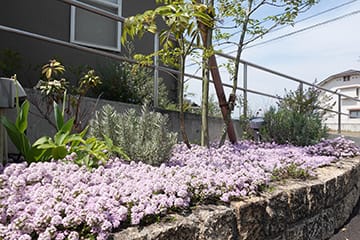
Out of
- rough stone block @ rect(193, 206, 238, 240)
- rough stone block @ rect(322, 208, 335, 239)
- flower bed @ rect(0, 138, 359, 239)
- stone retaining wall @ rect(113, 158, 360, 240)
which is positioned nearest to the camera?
flower bed @ rect(0, 138, 359, 239)

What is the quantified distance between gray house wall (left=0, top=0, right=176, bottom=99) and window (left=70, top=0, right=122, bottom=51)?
0.43 feet

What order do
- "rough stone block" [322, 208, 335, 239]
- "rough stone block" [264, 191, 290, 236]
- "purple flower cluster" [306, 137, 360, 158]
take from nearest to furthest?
"rough stone block" [264, 191, 290, 236]
"rough stone block" [322, 208, 335, 239]
"purple flower cluster" [306, 137, 360, 158]

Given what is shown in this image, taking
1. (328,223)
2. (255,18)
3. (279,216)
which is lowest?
(328,223)

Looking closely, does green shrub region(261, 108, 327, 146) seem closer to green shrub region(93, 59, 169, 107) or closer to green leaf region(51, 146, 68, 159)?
green shrub region(93, 59, 169, 107)

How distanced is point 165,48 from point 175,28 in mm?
504

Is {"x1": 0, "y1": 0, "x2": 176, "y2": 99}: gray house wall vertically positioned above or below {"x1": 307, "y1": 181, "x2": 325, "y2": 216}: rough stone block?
above

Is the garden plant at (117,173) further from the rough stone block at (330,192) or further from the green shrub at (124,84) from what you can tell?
the green shrub at (124,84)

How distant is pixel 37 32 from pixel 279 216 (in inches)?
165

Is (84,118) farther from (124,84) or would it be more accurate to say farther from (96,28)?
(96,28)

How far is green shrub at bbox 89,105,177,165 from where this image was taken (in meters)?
2.35

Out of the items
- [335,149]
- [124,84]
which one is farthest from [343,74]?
[124,84]

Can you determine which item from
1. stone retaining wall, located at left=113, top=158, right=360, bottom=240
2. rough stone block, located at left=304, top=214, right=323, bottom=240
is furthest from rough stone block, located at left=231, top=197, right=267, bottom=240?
rough stone block, located at left=304, top=214, right=323, bottom=240

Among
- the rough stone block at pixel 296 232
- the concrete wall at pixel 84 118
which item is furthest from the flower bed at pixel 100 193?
the concrete wall at pixel 84 118

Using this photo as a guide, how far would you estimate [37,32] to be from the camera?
4586 mm
